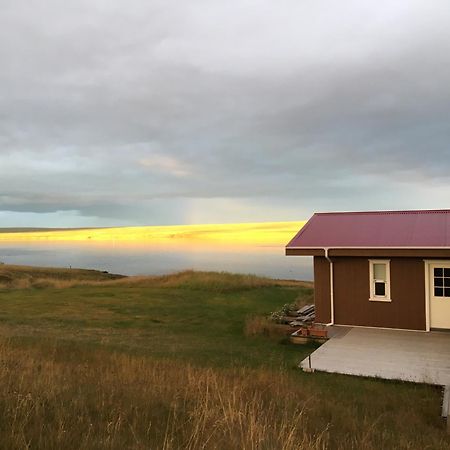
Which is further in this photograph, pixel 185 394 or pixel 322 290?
pixel 322 290

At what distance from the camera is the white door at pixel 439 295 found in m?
13.7

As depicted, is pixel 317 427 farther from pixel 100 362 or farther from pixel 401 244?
pixel 401 244

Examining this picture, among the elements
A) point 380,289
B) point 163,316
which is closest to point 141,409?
point 380,289

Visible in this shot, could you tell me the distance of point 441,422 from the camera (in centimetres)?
702

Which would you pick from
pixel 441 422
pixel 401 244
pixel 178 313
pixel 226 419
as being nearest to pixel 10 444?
pixel 226 419

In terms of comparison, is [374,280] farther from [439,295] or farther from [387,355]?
[387,355]

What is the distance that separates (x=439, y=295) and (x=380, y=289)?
1.65m

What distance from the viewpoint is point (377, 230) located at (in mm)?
15000

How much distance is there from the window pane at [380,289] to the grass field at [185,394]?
3051mm

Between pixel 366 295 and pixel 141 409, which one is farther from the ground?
pixel 366 295

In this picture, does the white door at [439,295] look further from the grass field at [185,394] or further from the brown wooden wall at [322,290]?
the grass field at [185,394]

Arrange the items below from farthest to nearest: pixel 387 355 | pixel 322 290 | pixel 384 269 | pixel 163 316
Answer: pixel 163 316 → pixel 322 290 → pixel 384 269 → pixel 387 355

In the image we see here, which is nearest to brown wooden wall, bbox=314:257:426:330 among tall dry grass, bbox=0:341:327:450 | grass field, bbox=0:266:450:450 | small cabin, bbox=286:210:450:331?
small cabin, bbox=286:210:450:331

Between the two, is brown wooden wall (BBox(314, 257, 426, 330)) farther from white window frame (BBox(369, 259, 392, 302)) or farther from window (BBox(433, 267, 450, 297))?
window (BBox(433, 267, 450, 297))
